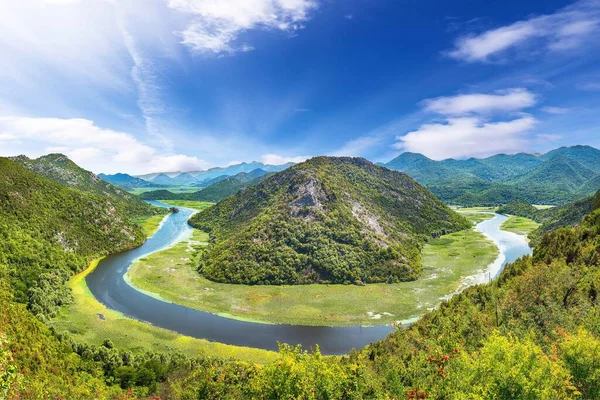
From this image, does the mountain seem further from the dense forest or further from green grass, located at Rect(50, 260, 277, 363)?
the dense forest

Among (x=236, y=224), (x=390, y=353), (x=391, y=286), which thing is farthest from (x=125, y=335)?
(x=236, y=224)

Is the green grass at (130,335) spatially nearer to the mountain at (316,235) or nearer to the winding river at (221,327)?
the winding river at (221,327)

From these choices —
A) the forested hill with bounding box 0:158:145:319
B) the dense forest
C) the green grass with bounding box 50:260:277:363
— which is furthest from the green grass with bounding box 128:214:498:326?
the forested hill with bounding box 0:158:145:319

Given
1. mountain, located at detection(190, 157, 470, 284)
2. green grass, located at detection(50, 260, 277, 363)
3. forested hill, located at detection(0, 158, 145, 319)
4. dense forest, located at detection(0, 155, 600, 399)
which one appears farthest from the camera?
Result: mountain, located at detection(190, 157, 470, 284)

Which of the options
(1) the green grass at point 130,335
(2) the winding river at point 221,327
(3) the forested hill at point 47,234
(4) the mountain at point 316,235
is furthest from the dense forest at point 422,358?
(4) the mountain at point 316,235

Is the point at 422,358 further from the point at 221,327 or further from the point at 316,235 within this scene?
the point at 316,235

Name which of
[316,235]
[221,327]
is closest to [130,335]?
[221,327]
